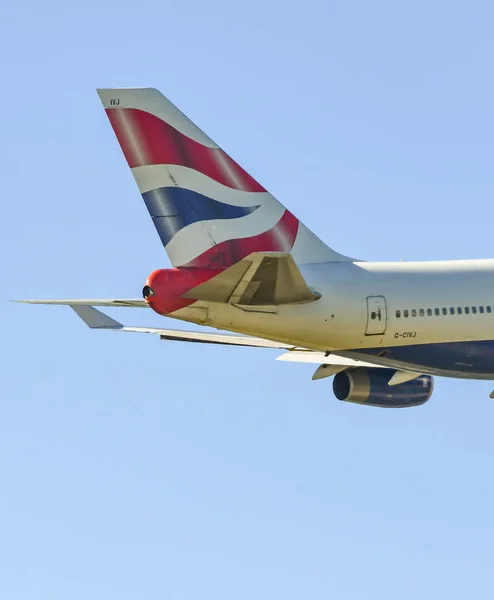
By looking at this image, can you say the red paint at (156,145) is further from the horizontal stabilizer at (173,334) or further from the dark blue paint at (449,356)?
the horizontal stabilizer at (173,334)

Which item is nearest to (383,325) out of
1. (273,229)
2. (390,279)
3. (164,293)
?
(390,279)

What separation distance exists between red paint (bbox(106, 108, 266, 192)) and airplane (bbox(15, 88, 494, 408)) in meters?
0.02

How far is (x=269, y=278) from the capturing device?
122 feet

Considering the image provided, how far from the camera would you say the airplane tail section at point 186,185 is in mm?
38719

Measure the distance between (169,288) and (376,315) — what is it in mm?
6450


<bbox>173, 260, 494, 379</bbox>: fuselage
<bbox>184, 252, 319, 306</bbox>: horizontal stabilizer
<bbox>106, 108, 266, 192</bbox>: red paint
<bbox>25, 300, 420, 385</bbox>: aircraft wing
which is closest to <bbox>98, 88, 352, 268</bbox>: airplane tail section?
<bbox>106, 108, 266, 192</bbox>: red paint

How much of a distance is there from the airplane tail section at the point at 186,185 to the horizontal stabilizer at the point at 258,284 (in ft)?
4.80

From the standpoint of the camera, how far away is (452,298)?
1689 inches

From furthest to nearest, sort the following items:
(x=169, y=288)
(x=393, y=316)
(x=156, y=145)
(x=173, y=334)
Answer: (x=173, y=334) → (x=393, y=316) → (x=156, y=145) → (x=169, y=288)

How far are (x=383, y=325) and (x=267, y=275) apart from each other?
590cm

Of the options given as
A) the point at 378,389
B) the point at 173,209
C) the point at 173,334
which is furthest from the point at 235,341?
the point at 173,209

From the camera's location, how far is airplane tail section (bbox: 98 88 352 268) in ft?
127

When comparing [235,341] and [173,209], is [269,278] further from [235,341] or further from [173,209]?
[235,341]

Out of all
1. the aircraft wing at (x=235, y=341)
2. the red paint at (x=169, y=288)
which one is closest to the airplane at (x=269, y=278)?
the red paint at (x=169, y=288)
